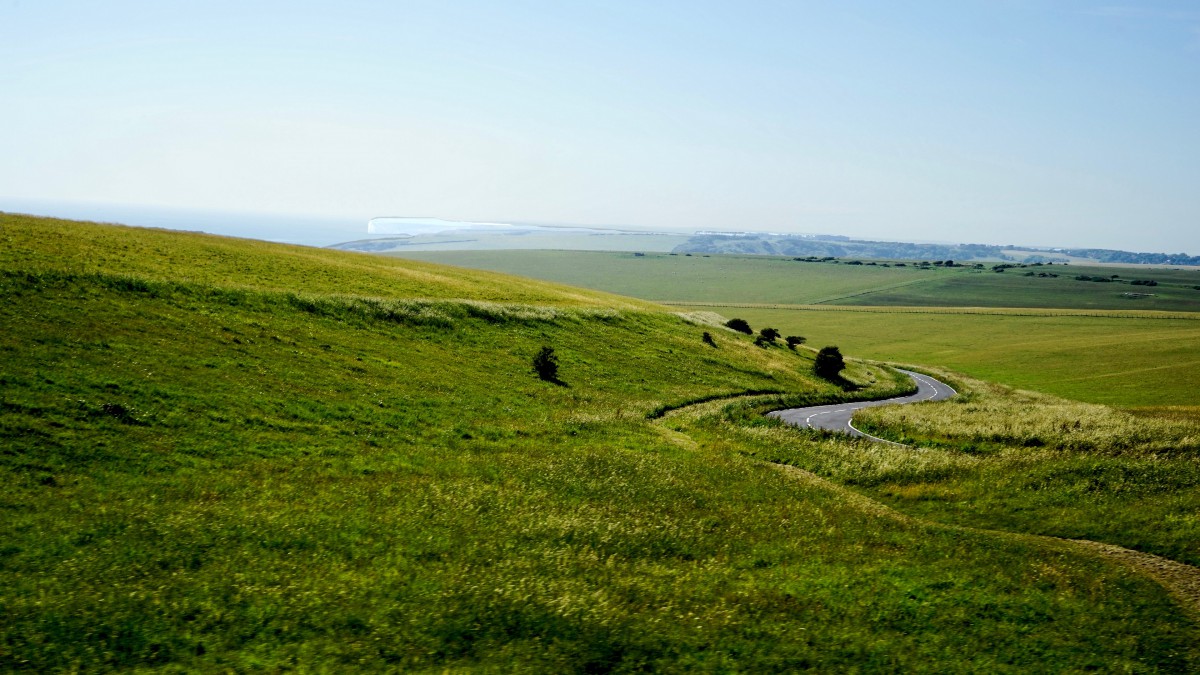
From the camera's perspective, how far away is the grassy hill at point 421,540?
44.5ft

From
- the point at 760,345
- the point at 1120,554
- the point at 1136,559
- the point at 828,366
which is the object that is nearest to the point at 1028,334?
the point at 760,345

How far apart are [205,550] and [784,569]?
1375cm

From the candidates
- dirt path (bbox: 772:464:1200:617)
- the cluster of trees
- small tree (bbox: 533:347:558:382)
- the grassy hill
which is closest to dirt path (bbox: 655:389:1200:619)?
dirt path (bbox: 772:464:1200:617)

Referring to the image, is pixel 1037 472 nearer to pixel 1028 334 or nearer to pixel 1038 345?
pixel 1038 345

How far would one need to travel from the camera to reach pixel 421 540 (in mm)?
18312

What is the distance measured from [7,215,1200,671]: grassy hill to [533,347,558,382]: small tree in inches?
297

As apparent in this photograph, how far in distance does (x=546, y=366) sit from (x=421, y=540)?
31.1 meters

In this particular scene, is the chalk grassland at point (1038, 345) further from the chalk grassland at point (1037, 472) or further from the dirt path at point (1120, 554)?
the dirt path at point (1120, 554)

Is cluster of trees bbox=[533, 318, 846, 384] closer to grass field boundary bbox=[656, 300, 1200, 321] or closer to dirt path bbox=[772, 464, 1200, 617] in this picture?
dirt path bbox=[772, 464, 1200, 617]

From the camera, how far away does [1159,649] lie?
1549 cm

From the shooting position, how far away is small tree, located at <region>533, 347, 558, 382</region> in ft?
161

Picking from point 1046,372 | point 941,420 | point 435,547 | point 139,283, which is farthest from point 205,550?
point 1046,372

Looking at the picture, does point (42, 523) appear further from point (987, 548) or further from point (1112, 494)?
point (1112, 494)

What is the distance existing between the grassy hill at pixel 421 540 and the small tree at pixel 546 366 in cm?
753
